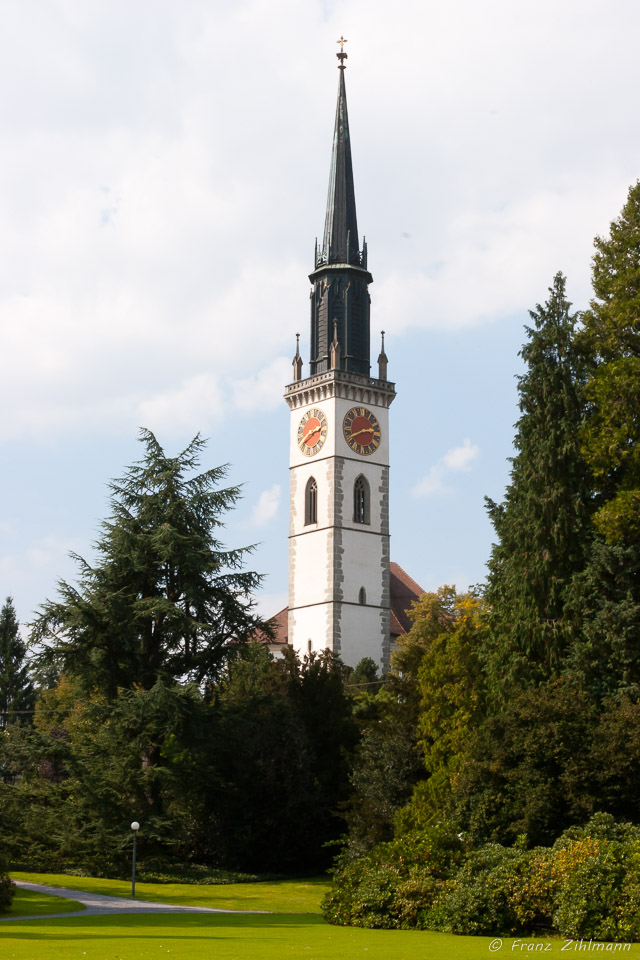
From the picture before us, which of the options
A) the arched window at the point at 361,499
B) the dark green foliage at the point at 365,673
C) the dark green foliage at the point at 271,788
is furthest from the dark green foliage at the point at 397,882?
the arched window at the point at 361,499

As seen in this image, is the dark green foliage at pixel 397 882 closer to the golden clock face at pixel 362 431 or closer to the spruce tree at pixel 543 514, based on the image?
the spruce tree at pixel 543 514

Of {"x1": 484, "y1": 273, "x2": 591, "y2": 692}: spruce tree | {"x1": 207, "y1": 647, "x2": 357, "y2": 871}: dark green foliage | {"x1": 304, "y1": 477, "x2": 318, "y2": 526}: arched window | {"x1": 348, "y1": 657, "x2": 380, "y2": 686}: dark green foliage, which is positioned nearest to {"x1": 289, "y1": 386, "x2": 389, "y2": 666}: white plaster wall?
{"x1": 304, "y1": 477, "x2": 318, "y2": 526}: arched window

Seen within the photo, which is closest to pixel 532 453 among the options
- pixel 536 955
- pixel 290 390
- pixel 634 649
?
pixel 634 649

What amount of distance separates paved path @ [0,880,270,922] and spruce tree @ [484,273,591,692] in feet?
30.5

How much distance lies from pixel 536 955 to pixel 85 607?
2330 centimetres

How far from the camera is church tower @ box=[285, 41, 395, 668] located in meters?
68.9

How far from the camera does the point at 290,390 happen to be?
243 ft

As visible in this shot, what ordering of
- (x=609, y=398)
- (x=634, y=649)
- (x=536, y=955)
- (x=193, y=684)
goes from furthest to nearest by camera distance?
(x=193, y=684)
(x=609, y=398)
(x=634, y=649)
(x=536, y=955)

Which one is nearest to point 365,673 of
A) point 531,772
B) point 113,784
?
point 113,784

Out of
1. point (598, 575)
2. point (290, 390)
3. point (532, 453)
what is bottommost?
point (598, 575)

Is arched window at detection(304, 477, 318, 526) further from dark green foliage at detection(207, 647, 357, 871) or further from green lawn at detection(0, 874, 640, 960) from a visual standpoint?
green lawn at detection(0, 874, 640, 960)

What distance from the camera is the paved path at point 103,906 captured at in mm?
24547

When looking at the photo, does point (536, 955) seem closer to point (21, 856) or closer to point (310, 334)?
point (21, 856)

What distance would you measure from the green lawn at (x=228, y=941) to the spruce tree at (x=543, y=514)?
28.3 ft
